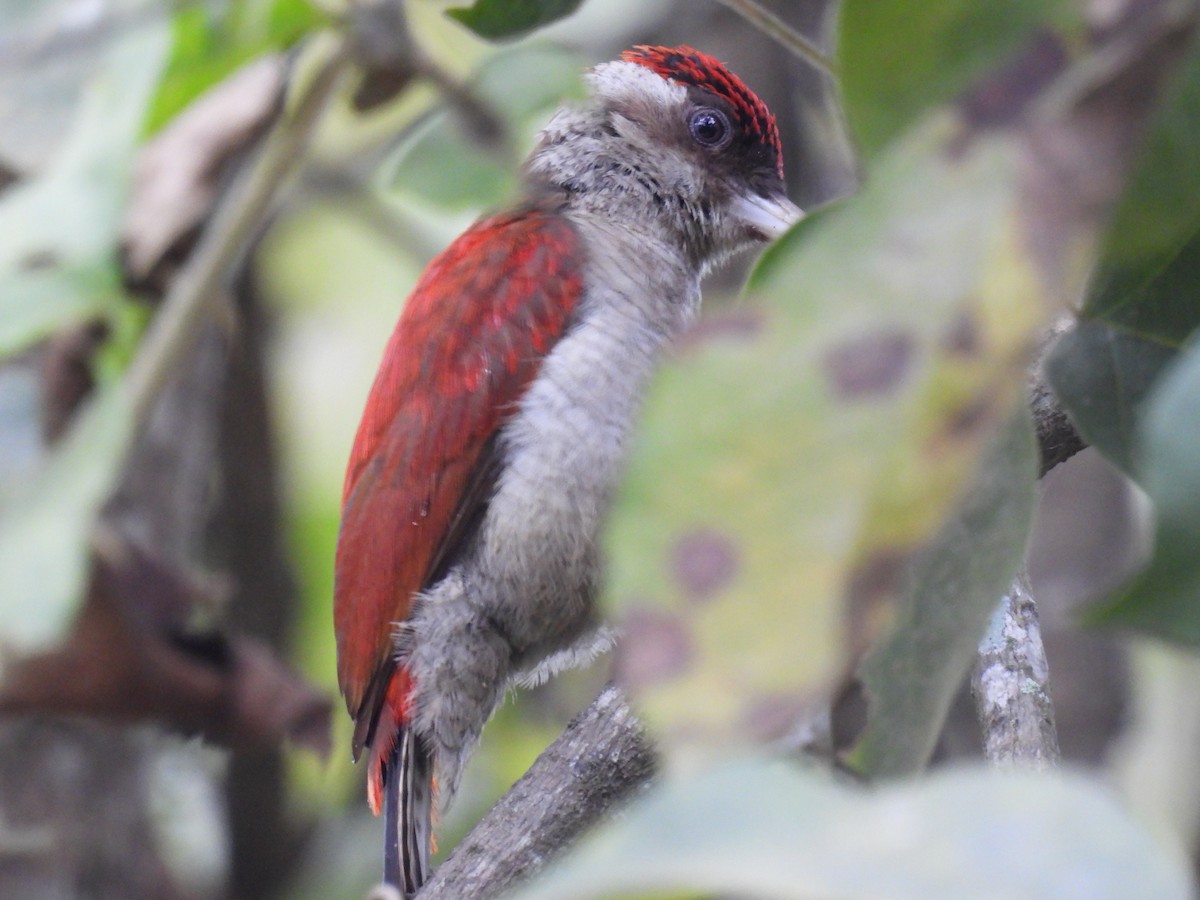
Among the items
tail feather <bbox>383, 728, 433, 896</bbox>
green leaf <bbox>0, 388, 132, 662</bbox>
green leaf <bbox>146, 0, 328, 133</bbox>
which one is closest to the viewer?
green leaf <bbox>0, 388, 132, 662</bbox>

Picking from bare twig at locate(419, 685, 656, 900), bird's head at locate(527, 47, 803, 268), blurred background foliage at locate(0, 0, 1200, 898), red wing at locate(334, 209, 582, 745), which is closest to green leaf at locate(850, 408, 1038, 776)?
blurred background foliage at locate(0, 0, 1200, 898)

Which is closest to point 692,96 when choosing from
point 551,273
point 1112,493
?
point 551,273

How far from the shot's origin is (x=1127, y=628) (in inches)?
26.7

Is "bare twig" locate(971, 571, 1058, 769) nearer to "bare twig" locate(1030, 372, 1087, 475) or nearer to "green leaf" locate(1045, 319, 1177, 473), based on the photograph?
"bare twig" locate(1030, 372, 1087, 475)

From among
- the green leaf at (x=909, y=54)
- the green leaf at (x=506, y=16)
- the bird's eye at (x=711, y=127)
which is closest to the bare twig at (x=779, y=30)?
the green leaf at (x=506, y=16)

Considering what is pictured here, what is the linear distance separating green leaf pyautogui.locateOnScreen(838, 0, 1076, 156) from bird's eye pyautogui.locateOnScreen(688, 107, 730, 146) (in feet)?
7.35

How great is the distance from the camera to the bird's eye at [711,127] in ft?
9.89

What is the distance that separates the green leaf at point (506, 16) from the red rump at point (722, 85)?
1.64 meters

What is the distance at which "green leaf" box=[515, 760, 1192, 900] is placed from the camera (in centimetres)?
56

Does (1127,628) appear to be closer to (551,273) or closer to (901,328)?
(901,328)

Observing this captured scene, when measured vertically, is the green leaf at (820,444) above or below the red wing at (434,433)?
above

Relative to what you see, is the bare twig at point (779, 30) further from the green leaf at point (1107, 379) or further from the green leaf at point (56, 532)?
the green leaf at point (56, 532)

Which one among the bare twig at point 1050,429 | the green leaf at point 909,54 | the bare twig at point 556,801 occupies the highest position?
the green leaf at point 909,54

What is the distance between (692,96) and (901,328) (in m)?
2.43
